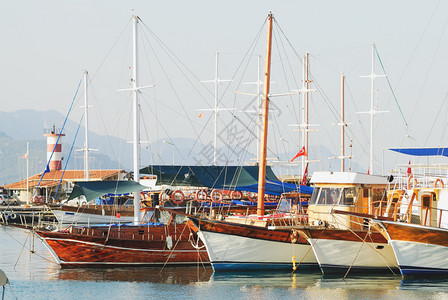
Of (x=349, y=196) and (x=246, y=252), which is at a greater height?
(x=349, y=196)

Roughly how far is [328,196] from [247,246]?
15.3 feet

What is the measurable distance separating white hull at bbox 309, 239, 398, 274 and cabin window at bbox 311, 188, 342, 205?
8.71ft

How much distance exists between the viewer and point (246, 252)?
1160 inches

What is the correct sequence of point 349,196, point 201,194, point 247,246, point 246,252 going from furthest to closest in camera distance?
point 201,194
point 349,196
point 246,252
point 247,246

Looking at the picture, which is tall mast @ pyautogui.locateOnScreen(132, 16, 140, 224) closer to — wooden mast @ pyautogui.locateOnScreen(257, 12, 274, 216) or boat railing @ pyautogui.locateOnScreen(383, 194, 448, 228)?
wooden mast @ pyautogui.locateOnScreen(257, 12, 274, 216)

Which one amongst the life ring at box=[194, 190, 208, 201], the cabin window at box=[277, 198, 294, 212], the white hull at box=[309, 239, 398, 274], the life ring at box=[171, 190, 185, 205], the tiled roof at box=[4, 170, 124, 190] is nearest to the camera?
the white hull at box=[309, 239, 398, 274]

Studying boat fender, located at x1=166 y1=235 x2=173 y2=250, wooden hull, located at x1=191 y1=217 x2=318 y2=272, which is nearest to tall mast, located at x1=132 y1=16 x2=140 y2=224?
boat fender, located at x1=166 y1=235 x2=173 y2=250

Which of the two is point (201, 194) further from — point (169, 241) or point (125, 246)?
point (125, 246)

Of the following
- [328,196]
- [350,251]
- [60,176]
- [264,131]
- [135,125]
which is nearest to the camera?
[350,251]

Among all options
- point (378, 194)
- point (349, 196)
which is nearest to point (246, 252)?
point (349, 196)

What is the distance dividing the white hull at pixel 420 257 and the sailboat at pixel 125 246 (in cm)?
922

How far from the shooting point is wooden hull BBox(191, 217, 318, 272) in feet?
95.2

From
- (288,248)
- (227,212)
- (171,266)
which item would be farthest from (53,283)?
(227,212)

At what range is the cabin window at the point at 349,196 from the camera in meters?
31.0
